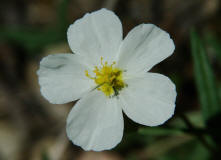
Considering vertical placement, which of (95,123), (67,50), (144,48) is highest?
(144,48)

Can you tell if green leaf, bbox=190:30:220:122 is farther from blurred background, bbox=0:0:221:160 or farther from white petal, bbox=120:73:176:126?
blurred background, bbox=0:0:221:160

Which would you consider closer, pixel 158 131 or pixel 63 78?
pixel 63 78

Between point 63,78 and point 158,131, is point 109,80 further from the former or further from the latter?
point 158,131

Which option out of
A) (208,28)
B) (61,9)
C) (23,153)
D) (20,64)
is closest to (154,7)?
(208,28)

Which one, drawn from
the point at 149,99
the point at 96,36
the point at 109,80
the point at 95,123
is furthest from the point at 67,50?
the point at 149,99

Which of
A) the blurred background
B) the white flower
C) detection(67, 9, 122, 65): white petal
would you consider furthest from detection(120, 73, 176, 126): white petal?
the blurred background

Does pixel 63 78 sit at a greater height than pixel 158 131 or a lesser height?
greater

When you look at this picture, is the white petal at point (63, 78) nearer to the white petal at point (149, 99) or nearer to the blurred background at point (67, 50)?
the white petal at point (149, 99)
